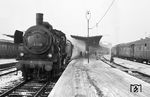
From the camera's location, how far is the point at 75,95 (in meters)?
8.41

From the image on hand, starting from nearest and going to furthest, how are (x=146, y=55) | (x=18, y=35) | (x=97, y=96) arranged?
A: (x=97, y=96) → (x=18, y=35) → (x=146, y=55)

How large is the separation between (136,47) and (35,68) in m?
23.0

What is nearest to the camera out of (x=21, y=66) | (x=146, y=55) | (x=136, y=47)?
(x=21, y=66)

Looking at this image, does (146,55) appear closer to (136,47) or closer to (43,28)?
(136,47)

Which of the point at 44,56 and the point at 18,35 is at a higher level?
the point at 18,35

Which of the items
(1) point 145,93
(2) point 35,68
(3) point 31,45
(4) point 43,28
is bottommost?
(1) point 145,93

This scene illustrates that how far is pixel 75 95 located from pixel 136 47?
999 inches

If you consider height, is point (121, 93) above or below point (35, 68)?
below

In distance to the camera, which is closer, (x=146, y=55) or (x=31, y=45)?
(x=31, y=45)

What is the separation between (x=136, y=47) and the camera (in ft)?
105

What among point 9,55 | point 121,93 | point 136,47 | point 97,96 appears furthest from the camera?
point 9,55

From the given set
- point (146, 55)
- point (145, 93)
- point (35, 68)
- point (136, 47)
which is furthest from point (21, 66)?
point (136, 47)

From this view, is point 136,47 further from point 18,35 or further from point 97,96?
point 97,96

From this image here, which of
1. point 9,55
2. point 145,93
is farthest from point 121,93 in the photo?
point 9,55
